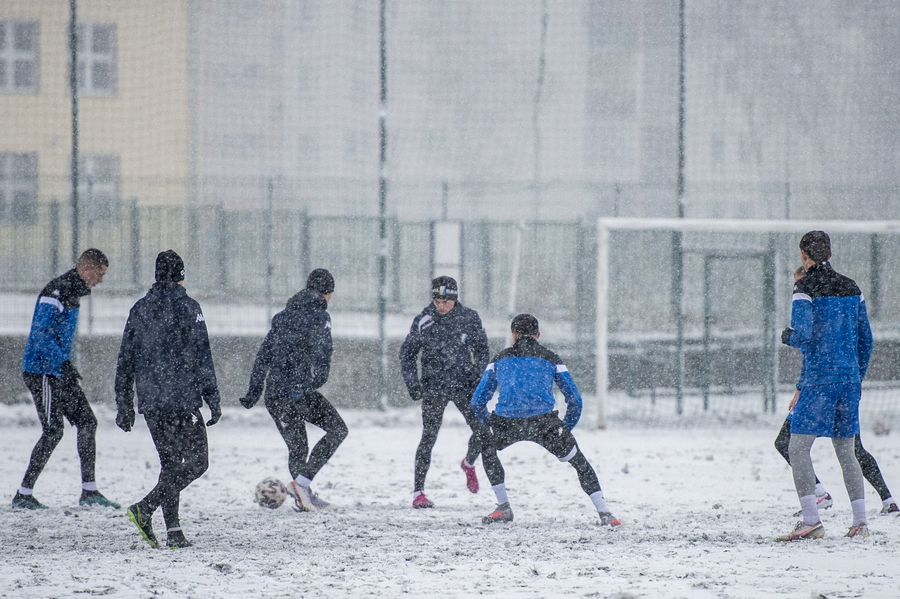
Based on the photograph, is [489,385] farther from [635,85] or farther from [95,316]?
[635,85]

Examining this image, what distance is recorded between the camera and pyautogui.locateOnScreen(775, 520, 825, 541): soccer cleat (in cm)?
566

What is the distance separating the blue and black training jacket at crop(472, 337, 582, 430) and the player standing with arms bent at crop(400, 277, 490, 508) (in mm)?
753

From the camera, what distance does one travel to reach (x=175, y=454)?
18.6ft

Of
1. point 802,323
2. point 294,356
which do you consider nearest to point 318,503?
point 294,356

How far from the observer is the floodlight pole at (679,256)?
11828 mm

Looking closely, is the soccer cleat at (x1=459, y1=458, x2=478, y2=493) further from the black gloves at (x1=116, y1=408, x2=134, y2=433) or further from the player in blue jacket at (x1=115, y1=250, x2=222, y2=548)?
the black gloves at (x1=116, y1=408, x2=134, y2=433)

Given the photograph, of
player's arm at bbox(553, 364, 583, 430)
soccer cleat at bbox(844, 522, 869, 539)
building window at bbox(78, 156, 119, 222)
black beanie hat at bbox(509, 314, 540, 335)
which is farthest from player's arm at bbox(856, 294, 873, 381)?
building window at bbox(78, 156, 119, 222)

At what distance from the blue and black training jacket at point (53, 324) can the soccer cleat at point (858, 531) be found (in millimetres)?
5027

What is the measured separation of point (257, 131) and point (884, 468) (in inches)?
543

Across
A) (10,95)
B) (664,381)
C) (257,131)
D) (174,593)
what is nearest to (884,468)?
(664,381)

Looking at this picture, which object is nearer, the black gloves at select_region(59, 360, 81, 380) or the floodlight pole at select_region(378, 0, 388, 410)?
the black gloves at select_region(59, 360, 81, 380)

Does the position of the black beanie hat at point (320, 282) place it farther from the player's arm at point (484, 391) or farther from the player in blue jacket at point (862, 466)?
the player in blue jacket at point (862, 466)

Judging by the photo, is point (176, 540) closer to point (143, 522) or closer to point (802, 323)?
point (143, 522)

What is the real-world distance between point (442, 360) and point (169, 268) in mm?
2133
